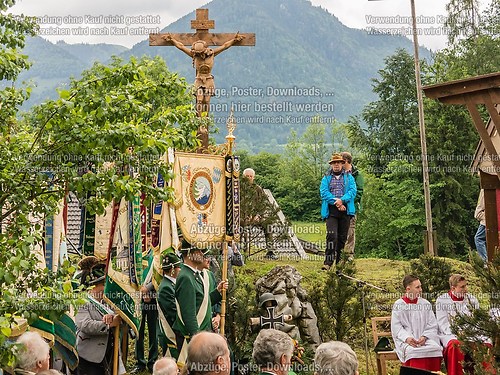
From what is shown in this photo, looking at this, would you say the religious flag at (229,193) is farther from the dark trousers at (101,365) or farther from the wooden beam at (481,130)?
the wooden beam at (481,130)

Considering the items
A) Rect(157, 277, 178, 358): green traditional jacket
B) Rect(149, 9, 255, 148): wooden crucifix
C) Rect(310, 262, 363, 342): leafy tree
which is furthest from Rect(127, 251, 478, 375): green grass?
Rect(149, 9, 255, 148): wooden crucifix

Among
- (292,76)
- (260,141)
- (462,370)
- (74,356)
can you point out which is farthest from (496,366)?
(292,76)

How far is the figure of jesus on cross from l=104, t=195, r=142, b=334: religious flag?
5296 mm

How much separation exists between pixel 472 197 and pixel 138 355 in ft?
55.7

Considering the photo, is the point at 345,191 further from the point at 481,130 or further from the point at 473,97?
the point at 473,97

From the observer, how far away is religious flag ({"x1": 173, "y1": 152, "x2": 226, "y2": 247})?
9.69m

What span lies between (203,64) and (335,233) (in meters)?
3.78

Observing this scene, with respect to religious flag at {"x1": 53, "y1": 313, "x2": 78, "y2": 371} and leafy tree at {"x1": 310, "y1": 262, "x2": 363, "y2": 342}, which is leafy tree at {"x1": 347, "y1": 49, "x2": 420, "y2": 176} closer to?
leafy tree at {"x1": 310, "y1": 262, "x2": 363, "y2": 342}

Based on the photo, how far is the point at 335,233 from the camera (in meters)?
13.7

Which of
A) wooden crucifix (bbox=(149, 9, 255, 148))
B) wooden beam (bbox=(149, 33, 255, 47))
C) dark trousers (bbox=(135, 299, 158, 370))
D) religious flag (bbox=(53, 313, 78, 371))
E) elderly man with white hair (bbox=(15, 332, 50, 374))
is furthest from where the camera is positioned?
Result: wooden crucifix (bbox=(149, 9, 255, 148))

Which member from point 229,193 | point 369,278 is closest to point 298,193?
point 369,278

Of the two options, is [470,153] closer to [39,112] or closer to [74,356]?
[74,356]

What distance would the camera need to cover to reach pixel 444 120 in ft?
80.2

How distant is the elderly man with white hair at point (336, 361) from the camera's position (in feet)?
17.6
